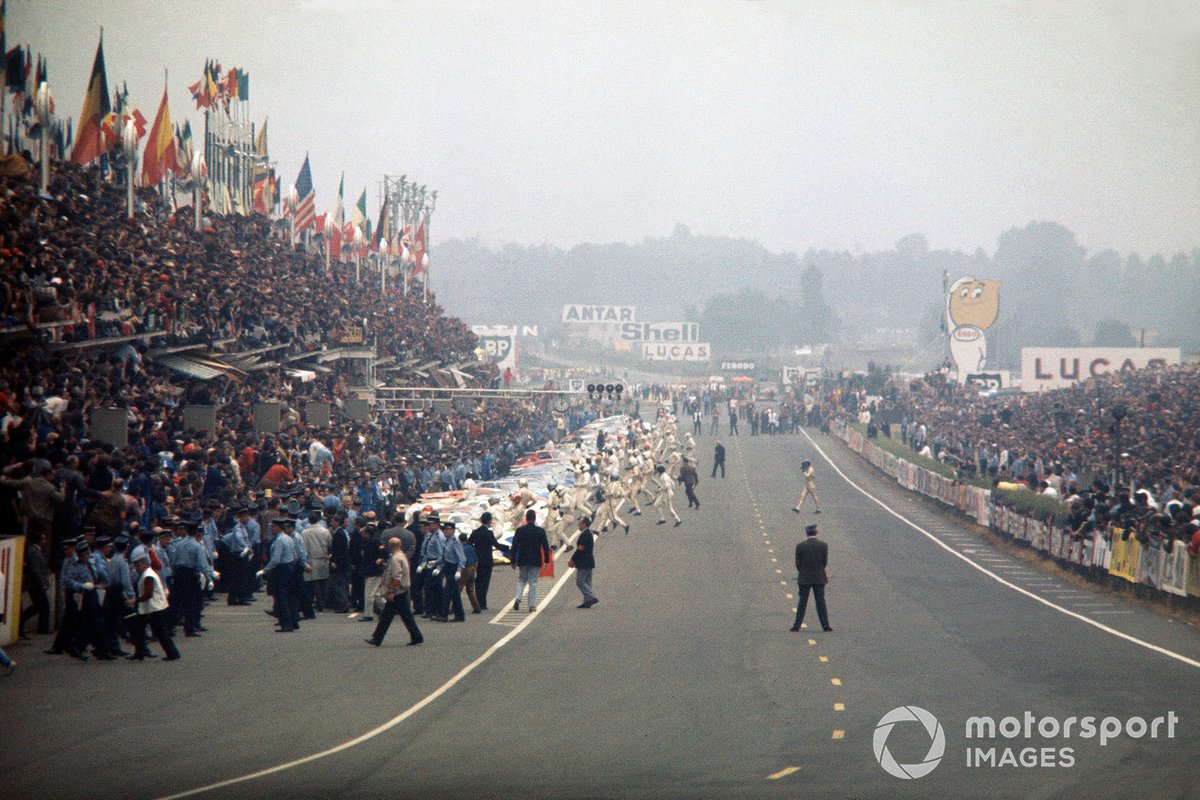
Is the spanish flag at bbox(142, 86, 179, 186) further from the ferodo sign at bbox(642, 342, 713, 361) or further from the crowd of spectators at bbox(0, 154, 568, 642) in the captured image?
the ferodo sign at bbox(642, 342, 713, 361)

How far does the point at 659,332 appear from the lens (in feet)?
472

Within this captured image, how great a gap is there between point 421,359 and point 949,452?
66.2ft

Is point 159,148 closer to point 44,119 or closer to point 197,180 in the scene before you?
point 197,180

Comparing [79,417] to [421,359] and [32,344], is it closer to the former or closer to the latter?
[32,344]

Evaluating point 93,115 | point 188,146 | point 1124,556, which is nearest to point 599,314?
point 188,146

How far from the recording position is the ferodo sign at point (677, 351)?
129000mm

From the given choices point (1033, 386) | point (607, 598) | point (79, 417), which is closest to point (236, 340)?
point (79, 417)

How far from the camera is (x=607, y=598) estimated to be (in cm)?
2209

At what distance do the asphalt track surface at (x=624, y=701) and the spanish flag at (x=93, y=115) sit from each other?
42.6 feet

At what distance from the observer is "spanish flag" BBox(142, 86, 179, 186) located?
34125 mm

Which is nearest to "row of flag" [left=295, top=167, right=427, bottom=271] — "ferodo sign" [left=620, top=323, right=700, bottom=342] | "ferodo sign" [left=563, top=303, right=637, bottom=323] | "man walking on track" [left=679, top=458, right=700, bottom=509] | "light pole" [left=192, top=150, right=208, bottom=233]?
"light pole" [left=192, top=150, right=208, bottom=233]

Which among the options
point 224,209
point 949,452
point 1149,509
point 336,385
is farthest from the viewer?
point 949,452

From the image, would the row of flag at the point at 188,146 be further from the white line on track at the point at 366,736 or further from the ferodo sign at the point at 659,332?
the ferodo sign at the point at 659,332

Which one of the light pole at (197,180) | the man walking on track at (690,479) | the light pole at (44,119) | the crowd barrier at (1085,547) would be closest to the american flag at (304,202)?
the light pole at (197,180)
